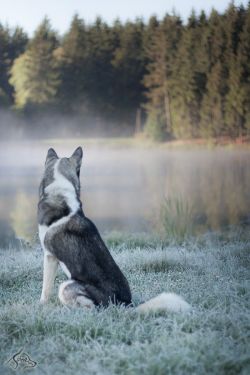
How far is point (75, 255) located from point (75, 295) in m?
0.31

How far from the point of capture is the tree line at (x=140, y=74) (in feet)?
89.4

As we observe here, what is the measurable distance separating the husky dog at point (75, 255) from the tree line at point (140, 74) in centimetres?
2268

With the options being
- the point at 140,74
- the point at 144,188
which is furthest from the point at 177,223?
the point at 140,74

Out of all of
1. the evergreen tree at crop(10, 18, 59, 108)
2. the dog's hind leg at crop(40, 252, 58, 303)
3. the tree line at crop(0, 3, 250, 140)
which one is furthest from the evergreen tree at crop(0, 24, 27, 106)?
the dog's hind leg at crop(40, 252, 58, 303)

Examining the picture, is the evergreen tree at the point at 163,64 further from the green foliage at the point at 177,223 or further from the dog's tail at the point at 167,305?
the dog's tail at the point at 167,305

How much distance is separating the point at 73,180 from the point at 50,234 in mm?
508

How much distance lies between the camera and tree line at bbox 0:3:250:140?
27234mm

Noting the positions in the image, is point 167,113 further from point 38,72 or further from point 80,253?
point 80,253

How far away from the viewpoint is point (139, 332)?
3660 mm

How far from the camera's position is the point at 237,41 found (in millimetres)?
27516

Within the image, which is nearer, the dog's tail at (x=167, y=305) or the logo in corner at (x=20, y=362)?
the logo in corner at (x=20, y=362)

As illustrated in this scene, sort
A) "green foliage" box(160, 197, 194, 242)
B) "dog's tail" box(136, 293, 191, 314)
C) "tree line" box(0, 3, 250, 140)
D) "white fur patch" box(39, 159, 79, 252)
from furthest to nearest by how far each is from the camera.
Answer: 1. "tree line" box(0, 3, 250, 140)
2. "green foliage" box(160, 197, 194, 242)
3. "white fur patch" box(39, 159, 79, 252)
4. "dog's tail" box(136, 293, 191, 314)

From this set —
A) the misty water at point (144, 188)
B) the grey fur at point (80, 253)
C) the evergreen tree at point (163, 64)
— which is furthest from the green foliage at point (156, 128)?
the grey fur at point (80, 253)

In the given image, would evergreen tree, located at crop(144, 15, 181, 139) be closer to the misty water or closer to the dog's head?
the misty water
